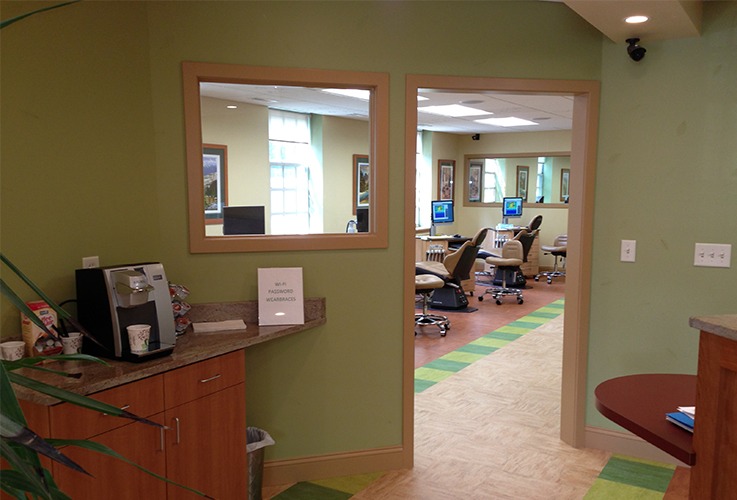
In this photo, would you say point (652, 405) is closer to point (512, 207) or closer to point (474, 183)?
point (512, 207)

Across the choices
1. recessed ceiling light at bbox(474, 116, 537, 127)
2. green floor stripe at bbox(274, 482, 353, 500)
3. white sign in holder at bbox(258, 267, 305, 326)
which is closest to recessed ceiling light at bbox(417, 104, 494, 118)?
recessed ceiling light at bbox(474, 116, 537, 127)

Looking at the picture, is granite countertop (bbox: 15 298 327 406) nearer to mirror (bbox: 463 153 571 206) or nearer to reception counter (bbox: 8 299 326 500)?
reception counter (bbox: 8 299 326 500)

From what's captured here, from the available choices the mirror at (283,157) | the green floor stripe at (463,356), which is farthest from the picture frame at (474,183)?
the green floor stripe at (463,356)

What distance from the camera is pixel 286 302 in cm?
298

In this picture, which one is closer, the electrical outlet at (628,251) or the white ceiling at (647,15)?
the white ceiling at (647,15)

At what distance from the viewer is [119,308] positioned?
2.30 metres

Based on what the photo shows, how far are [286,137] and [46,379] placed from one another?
22.3 ft

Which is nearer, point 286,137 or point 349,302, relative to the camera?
point 349,302

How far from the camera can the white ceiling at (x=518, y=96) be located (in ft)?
8.95

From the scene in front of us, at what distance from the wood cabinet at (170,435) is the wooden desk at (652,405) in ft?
4.81

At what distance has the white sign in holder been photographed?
2.94m

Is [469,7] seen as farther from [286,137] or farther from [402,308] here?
[286,137]

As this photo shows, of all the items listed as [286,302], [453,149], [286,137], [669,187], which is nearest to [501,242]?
[453,149]

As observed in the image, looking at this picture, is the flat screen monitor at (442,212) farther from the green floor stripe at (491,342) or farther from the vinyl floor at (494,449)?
the vinyl floor at (494,449)
